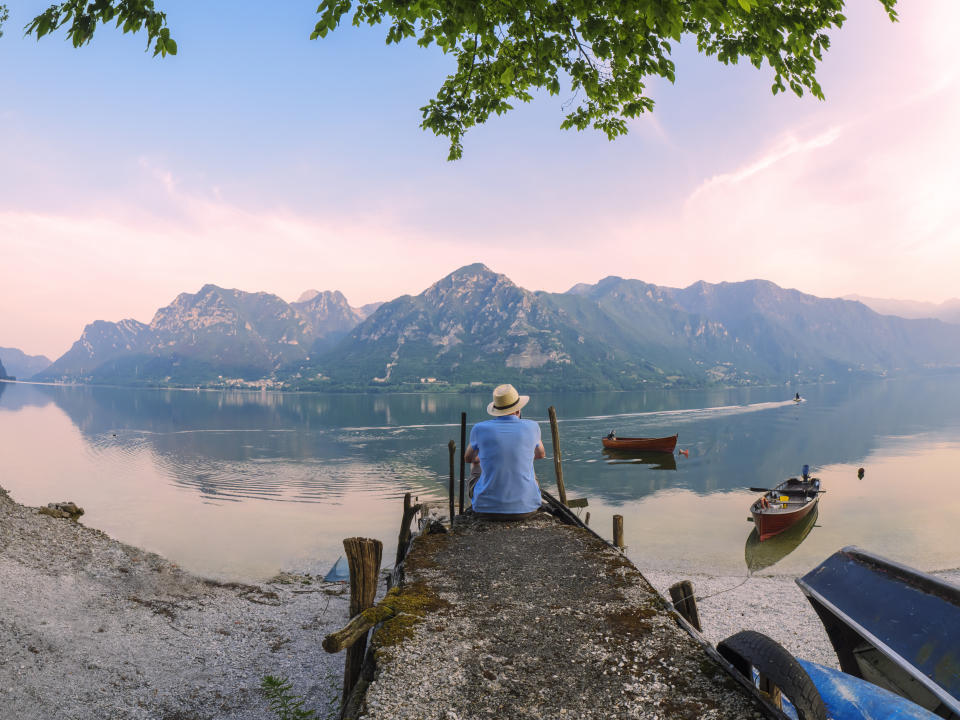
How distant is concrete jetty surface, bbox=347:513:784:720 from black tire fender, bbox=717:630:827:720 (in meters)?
0.23

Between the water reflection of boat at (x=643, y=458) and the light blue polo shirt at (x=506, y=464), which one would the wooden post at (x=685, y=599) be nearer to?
the light blue polo shirt at (x=506, y=464)

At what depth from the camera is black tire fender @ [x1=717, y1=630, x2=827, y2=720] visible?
366 centimetres

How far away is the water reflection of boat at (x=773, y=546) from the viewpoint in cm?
2347

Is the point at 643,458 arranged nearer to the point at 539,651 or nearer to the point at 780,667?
the point at 539,651

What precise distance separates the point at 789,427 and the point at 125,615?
95.0 metres

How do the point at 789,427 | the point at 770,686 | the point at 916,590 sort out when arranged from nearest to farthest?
the point at 770,686 < the point at 916,590 < the point at 789,427

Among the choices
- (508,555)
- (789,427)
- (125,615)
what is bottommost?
(789,427)

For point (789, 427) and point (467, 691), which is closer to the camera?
point (467, 691)

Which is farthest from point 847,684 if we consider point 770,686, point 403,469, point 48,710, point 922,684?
point 403,469

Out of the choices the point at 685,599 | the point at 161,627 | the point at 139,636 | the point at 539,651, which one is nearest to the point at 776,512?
the point at 685,599

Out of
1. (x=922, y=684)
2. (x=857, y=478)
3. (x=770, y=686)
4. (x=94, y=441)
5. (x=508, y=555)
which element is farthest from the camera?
(x=94, y=441)

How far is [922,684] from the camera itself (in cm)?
654

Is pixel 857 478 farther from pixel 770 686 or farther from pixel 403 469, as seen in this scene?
pixel 770 686

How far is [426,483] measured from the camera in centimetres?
4412
